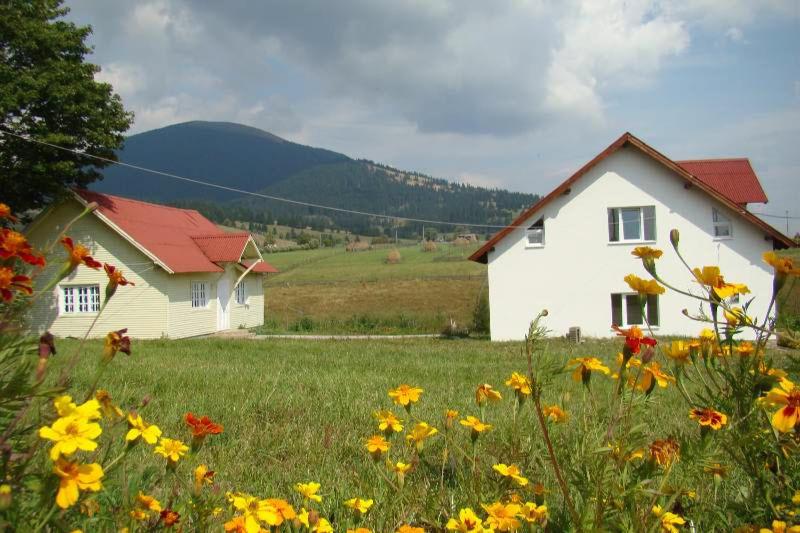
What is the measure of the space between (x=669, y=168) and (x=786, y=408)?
21.2 m

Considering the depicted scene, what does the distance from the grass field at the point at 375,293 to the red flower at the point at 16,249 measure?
1014 inches

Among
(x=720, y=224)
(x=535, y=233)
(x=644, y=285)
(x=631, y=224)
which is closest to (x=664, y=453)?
(x=644, y=285)

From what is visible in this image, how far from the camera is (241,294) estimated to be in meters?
29.5

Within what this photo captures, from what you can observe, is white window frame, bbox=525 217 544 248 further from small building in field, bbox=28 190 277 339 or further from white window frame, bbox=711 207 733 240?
small building in field, bbox=28 190 277 339

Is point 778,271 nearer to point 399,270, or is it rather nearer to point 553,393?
point 553,393

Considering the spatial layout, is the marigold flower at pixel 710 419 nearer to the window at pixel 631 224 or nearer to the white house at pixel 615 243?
the white house at pixel 615 243

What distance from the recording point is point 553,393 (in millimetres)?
6656

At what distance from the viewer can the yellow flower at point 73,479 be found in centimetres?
104

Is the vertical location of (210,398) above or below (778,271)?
below

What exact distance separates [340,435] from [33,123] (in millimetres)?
21583

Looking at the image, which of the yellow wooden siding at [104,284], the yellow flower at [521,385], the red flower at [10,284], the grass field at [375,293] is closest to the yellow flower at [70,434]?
the red flower at [10,284]

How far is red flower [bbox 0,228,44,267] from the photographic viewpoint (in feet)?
4.02

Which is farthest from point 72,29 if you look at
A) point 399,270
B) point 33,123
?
point 399,270

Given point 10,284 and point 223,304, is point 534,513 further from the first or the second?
point 223,304
